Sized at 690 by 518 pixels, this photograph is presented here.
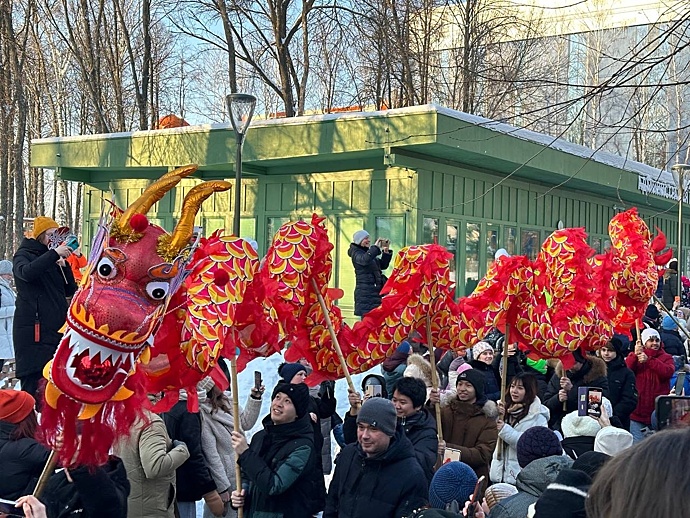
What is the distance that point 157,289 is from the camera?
11.7 feet

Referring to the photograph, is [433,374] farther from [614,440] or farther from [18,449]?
[18,449]

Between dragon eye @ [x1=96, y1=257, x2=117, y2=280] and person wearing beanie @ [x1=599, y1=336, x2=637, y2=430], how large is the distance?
5024 millimetres

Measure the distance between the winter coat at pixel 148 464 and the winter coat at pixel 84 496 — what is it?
822 millimetres

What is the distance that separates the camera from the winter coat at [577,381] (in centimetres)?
688

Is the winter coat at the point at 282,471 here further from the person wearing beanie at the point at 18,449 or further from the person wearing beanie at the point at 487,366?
the person wearing beanie at the point at 487,366

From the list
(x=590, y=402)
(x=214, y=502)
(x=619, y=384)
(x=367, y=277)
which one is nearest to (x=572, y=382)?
(x=619, y=384)

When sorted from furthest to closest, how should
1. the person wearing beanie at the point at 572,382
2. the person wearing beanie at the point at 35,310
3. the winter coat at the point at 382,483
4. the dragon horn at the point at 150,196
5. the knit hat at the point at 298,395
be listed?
1. the person wearing beanie at the point at 572,382
2. the person wearing beanie at the point at 35,310
3. the knit hat at the point at 298,395
4. the winter coat at the point at 382,483
5. the dragon horn at the point at 150,196

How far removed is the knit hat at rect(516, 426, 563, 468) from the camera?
3672 millimetres

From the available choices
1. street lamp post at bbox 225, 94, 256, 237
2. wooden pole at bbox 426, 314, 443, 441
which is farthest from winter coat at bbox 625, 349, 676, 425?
street lamp post at bbox 225, 94, 256, 237

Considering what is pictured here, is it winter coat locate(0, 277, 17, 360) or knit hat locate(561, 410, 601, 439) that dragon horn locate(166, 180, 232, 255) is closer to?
knit hat locate(561, 410, 601, 439)

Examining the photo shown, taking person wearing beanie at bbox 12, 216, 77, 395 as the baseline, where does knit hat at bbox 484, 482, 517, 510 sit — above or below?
below

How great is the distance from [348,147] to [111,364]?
10857 mm

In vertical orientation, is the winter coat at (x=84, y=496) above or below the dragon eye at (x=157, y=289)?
below

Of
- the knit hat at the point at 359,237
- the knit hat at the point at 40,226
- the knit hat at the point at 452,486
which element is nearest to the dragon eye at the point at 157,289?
the knit hat at the point at 452,486
